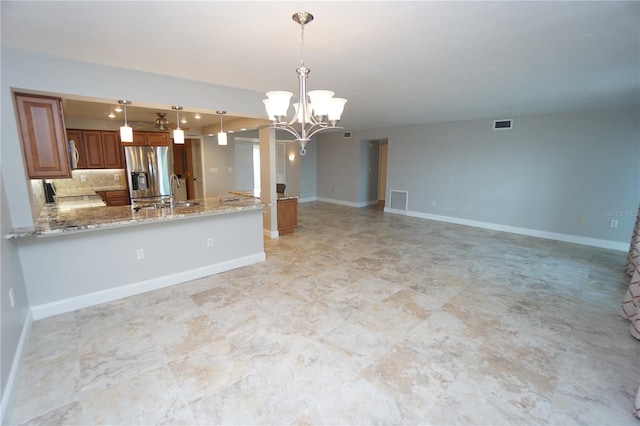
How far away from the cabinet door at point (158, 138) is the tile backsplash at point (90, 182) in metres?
0.91

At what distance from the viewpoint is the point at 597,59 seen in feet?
8.49

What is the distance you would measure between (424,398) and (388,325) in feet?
2.67

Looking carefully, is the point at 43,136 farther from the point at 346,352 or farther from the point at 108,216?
the point at 346,352

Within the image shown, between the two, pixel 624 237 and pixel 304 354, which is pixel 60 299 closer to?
pixel 304 354

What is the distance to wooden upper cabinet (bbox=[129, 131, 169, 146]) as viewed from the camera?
6.21m

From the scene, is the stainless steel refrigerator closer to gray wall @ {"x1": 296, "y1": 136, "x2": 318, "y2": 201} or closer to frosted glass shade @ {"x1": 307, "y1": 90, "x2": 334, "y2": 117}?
gray wall @ {"x1": 296, "y1": 136, "x2": 318, "y2": 201}

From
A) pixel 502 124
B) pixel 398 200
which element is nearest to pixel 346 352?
pixel 502 124

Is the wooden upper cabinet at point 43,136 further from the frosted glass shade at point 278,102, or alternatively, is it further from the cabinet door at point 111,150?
the cabinet door at point 111,150

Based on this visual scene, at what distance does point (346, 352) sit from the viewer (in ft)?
7.47

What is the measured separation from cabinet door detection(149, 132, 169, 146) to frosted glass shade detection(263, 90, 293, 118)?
5.59 meters

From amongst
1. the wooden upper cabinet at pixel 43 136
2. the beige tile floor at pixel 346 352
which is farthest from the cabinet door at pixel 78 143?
the beige tile floor at pixel 346 352

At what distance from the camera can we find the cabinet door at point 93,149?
18.6 feet

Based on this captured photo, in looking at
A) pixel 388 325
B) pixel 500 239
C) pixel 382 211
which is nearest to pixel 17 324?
pixel 388 325

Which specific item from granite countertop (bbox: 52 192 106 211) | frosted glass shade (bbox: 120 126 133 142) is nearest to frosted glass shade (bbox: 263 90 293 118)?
frosted glass shade (bbox: 120 126 133 142)
